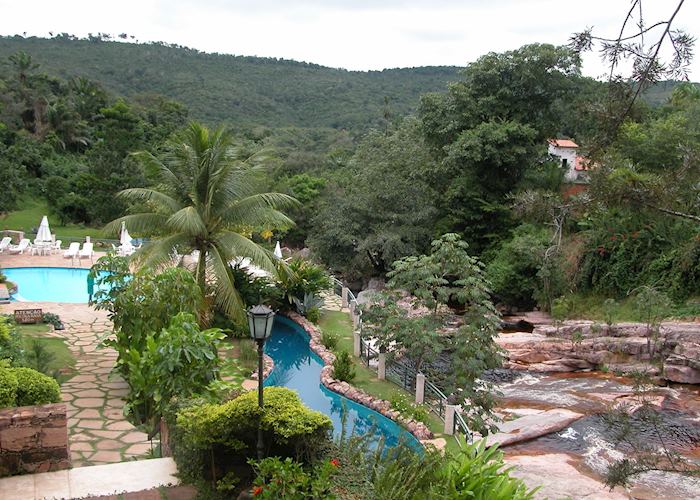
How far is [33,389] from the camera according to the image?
6.68 meters

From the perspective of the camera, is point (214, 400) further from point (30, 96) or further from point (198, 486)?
point (30, 96)

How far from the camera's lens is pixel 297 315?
15531 mm

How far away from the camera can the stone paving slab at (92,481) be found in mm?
5770

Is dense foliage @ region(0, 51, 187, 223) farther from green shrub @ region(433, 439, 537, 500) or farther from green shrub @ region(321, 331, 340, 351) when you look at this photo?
green shrub @ region(433, 439, 537, 500)

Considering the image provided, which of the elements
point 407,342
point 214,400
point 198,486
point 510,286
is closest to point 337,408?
point 407,342

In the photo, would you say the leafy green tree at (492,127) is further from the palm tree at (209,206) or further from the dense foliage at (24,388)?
the dense foliage at (24,388)

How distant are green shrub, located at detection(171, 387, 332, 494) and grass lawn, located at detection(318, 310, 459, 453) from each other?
9.73 feet

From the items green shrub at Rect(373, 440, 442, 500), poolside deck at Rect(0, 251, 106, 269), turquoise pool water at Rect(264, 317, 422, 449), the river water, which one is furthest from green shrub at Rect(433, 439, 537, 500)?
poolside deck at Rect(0, 251, 106, 269)

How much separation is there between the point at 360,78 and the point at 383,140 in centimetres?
5572

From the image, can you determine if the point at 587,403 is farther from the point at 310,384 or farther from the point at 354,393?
the point at 310,384

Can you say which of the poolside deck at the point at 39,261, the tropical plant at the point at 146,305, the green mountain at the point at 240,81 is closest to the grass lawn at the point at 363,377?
the tropical plant at the point at 146,305

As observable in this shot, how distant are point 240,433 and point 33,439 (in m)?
2.10

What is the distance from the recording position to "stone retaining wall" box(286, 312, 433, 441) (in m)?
9.31

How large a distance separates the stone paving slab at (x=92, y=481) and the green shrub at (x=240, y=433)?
0.30 m
